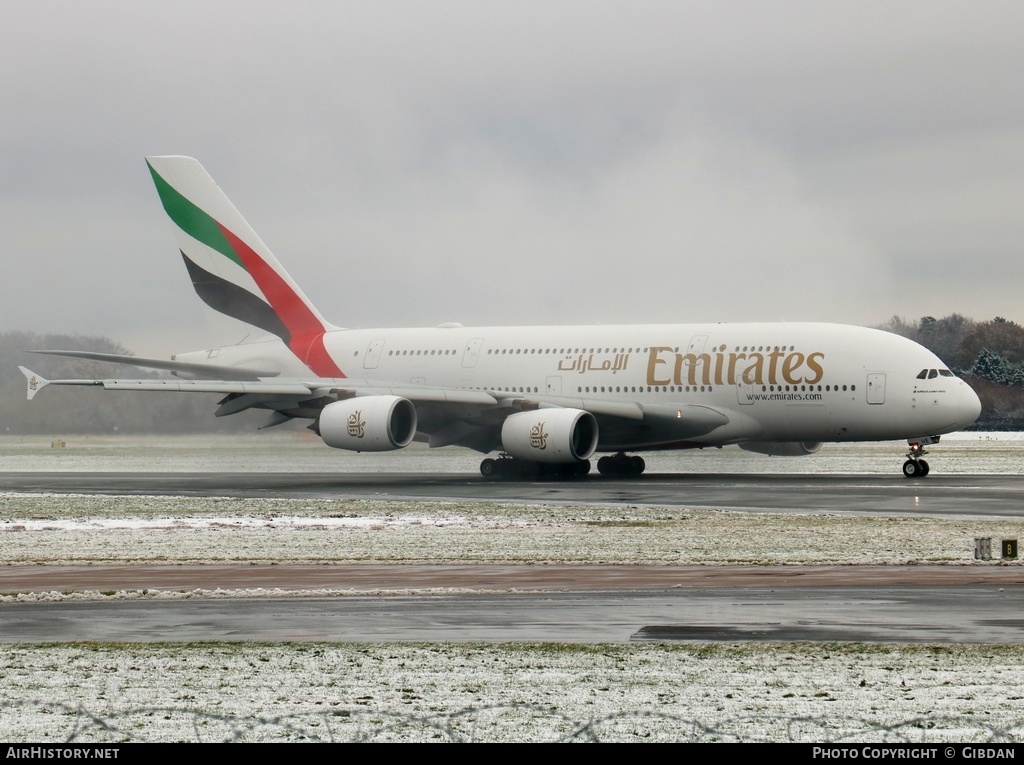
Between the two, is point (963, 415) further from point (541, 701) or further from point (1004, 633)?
point (541, 701)

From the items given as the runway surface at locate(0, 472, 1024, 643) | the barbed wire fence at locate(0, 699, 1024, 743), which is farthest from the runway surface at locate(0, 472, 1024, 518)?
the barbed wire fence at locate(0, 699, 1024, 743)

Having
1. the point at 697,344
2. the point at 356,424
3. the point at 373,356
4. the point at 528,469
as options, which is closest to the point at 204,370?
the point at 373,356

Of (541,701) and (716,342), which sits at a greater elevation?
(716,342)

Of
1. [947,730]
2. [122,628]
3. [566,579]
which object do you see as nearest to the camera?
[947,730]

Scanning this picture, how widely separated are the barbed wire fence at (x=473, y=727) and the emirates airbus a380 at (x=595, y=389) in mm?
31436

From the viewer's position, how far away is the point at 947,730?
8.83 m

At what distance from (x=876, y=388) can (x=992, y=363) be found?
86.4 meters

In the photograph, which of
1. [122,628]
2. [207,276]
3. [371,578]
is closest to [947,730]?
[122,628]

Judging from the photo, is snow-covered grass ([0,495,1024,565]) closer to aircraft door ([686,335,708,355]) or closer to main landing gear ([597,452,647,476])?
aircraft door ([686,335,708,355])

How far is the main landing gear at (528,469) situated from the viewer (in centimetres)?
4378

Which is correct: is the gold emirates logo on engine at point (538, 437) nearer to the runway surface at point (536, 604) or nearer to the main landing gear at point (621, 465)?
the main landing gear at point (621, 465)

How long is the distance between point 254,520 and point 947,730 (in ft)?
69.1

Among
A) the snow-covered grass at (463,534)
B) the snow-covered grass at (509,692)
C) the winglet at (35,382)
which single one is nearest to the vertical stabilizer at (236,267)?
the winglet at (35,382)

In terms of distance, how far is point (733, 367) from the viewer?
41.8 meters
